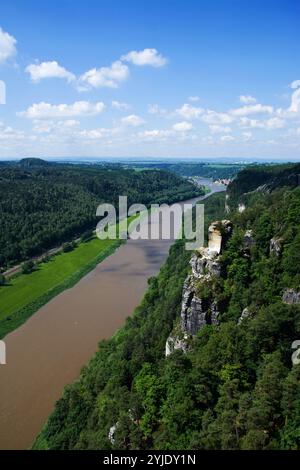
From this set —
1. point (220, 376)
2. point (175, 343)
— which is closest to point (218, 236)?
point (175, 343)

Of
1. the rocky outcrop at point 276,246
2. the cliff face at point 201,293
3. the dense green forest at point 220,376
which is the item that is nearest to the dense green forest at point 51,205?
the dense green forest at point 220,376

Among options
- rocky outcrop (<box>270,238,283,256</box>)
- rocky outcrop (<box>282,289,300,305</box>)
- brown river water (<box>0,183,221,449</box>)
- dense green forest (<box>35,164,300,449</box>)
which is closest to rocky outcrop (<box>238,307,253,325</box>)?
dense green forest (<box>35,164,300,449</box>)

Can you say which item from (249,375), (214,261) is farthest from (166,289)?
(249,375)

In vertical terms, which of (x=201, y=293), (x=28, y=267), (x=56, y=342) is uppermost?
(x=201, y=293)

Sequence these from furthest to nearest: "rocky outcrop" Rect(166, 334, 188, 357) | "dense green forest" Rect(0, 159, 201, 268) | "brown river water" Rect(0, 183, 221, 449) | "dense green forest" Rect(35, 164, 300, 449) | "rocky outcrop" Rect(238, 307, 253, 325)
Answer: "dense green forest" Rect(0, 159, 201, 268) → "brown river water" Rect(0, 183, 221, 449) → "rocky outcrop" Rect(166, 334, 188, 357) → "rocky outcrop" Rect(238, 307, 253, 325) → "dense green forest" Rect(35, 164, 300, 449)

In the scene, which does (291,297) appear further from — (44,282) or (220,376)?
(44,282)

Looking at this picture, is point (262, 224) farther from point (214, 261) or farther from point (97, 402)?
point (97, 402)

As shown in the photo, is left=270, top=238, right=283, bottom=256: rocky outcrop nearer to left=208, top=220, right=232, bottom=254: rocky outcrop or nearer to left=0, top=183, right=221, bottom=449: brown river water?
left=208, top=220, right=232, bottom=254: rocky outcrop
